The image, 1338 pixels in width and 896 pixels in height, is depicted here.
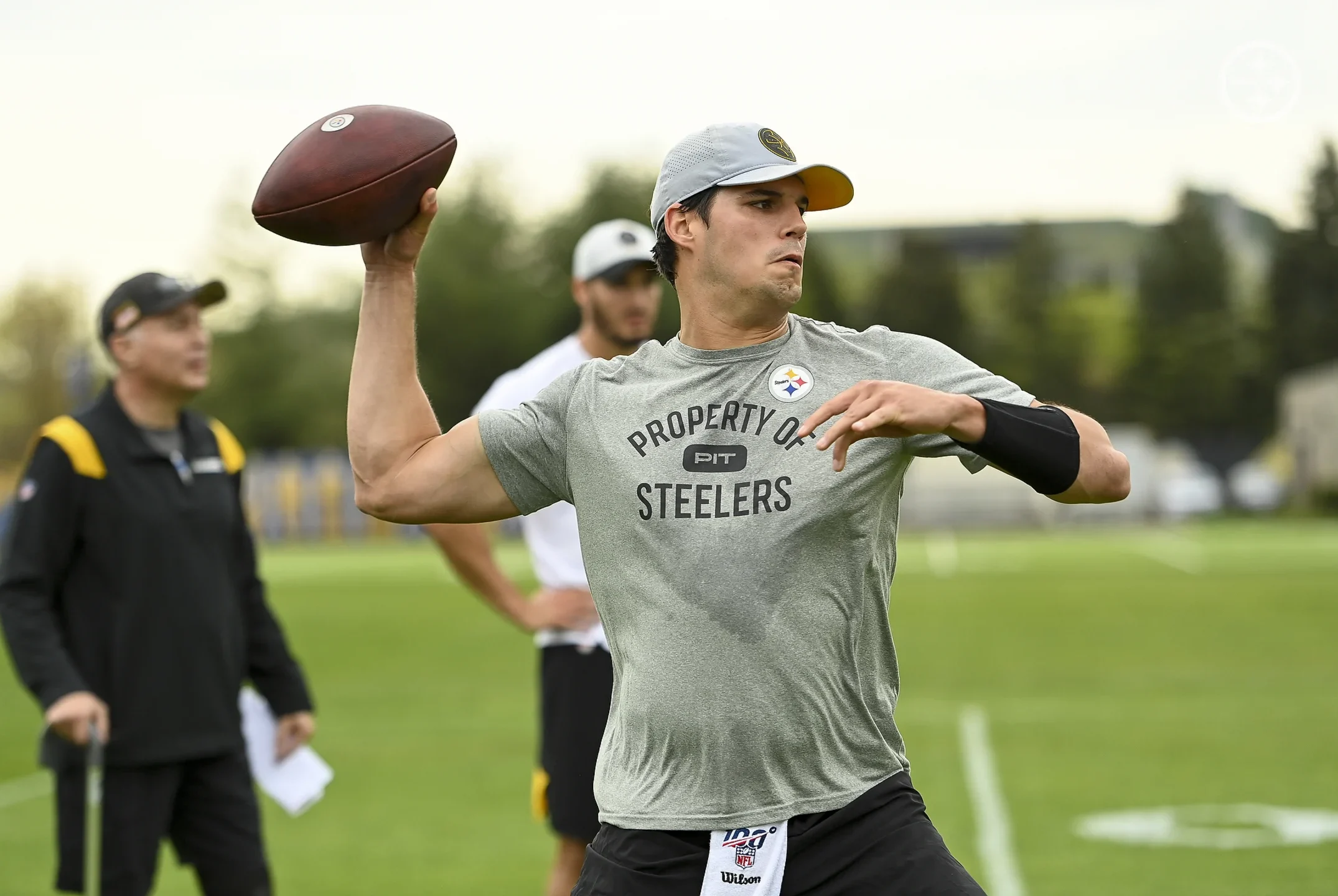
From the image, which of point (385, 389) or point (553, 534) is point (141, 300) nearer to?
point (553, 534)

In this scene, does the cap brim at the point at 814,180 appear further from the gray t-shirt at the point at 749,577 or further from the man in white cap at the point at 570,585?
the man in white cap at the point at 570,585

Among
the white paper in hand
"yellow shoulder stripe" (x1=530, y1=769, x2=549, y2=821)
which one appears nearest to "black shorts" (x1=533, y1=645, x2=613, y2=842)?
"yellow shoulder stripe" (x1=530, y1=769, x2=549, y2=821)

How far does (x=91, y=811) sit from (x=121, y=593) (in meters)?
0.72

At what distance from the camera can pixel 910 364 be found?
3480 mm

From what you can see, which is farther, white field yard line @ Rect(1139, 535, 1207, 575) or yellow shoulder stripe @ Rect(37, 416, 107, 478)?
white field yard line @ Rect(1139, 535, 1207, 575)

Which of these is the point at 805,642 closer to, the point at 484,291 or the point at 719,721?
the point at 719,721

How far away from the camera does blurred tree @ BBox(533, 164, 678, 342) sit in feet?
267

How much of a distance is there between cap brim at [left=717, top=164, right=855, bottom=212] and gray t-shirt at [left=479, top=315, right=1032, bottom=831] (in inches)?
12.5

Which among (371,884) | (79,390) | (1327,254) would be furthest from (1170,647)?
(1327,254)

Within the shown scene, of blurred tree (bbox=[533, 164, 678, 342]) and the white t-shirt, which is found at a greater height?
the white t-shirt

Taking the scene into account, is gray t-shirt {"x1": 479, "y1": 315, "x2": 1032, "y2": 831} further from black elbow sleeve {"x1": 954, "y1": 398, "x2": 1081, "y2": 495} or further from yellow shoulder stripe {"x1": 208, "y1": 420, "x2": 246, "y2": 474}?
yellow shoulder stripe {"x1": 208, "y1": 420, "x2": 246, "y2": 474}

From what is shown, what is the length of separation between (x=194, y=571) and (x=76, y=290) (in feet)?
208

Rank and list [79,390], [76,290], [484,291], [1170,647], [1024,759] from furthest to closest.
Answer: [484,291], [76,290], [79,390], [1170,647], [1024,759]

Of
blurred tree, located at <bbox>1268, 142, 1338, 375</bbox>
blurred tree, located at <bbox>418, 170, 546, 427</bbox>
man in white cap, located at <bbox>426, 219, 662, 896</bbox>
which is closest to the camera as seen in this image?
man in white cap, located at <bbox>426, 219, 662, 896</bbox>
